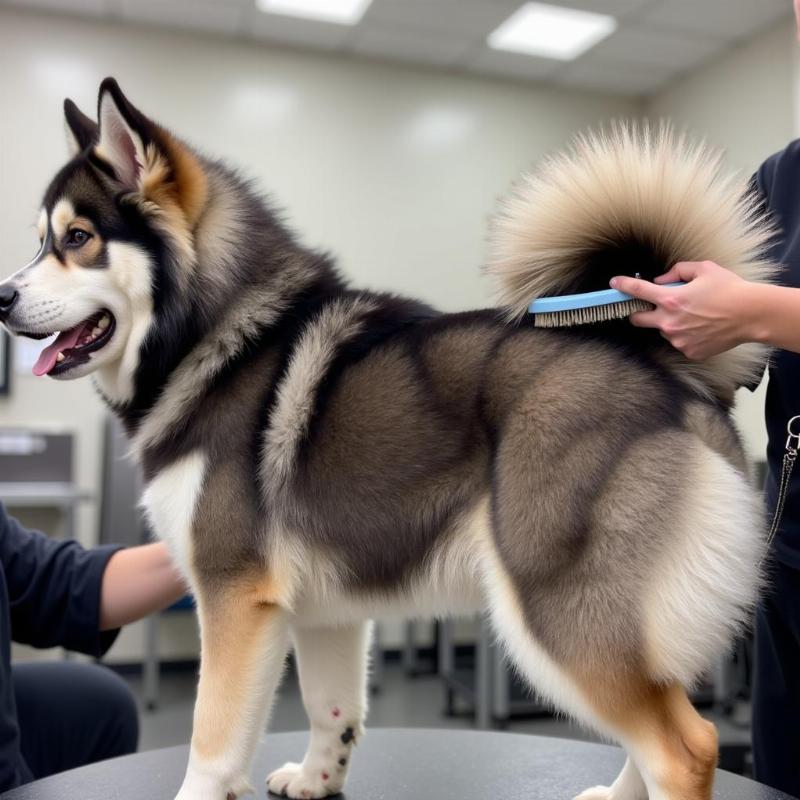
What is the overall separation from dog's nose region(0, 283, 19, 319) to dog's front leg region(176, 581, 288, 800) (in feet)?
1.48

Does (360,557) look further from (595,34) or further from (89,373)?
(595,34)

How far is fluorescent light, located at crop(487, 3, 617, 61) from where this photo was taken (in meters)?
4.77

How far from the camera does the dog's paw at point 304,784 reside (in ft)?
4.18

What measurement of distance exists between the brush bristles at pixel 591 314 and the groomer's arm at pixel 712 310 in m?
0.01

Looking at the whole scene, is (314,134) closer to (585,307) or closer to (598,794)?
(585,307)

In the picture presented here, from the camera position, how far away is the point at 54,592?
1654mm

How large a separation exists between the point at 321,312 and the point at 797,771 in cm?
108

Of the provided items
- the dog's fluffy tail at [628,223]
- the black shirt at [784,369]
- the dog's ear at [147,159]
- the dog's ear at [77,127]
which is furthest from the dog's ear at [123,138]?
the black shirt at [784,369]

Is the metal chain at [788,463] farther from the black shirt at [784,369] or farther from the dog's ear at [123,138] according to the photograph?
the dog's ear at [123,138]

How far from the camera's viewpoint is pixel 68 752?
1794 millimetres

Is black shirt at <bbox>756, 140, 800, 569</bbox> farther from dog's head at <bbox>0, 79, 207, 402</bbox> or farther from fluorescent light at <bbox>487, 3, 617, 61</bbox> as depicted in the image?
fluorescent light at <bbox>487, 3, 617, 61</bbox>

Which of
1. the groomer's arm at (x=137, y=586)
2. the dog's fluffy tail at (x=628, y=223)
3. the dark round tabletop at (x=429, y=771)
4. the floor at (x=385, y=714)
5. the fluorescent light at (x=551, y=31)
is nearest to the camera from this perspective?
the dog's fluffy tail at (x=628, y=223)

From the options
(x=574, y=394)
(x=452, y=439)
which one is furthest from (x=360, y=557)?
(x=574, y=394)

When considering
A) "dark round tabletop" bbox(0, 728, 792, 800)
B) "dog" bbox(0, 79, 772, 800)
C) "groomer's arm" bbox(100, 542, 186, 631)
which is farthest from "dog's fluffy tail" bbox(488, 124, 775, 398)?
"groomer's arm" bbox(100, 542, 186, 631)
